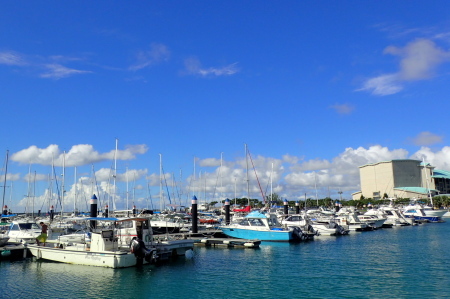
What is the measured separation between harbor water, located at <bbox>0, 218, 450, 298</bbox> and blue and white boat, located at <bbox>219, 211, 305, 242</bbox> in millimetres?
8631

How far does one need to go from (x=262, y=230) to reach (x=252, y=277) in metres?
21.0

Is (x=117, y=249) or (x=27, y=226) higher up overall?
(x=27, y=226)

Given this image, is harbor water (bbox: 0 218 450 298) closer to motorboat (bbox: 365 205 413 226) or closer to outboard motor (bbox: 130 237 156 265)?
outboard motor (bbox: 130 237 156 265)

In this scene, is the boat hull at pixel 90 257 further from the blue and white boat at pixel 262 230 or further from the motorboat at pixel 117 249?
the blue and white boat at pixel 262 230

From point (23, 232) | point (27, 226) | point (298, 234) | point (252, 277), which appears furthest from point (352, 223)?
point (23, 232)

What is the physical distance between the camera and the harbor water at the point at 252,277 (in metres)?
23.6

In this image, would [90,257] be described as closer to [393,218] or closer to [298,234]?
[298,234]

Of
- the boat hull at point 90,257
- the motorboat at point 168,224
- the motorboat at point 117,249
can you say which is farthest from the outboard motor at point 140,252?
the motorboat at point 168,224

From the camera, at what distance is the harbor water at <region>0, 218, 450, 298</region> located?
23609 millimetres

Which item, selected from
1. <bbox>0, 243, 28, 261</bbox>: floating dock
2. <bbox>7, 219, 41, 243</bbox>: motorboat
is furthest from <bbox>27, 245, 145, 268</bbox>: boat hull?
<bbox>7, 219, 41, 243</bbox>: motorboat

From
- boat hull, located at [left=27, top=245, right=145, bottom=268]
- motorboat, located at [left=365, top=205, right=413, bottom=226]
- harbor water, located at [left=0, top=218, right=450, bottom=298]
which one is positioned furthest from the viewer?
motorboat, located at [left=365, top=205, right=413, bottom=226]

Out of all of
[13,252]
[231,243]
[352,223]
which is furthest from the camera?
[352,223]

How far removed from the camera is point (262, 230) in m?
48.6

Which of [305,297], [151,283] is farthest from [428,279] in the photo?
[151,283]
